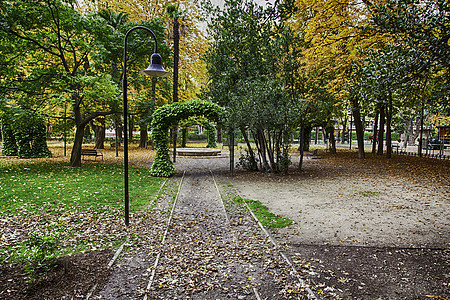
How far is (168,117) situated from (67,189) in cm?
537

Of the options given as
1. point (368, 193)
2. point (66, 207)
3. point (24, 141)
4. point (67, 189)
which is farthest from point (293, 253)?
point (24, 141)

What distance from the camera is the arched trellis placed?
13.2 meters

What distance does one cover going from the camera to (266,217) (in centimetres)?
751

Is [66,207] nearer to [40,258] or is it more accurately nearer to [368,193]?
[40,258]

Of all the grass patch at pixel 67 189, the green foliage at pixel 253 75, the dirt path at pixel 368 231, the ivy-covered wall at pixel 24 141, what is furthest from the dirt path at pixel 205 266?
the ivy-covered wall at pixel 24 141

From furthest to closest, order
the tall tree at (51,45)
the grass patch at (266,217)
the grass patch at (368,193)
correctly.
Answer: the tall tree at (51,45)
the grass patch at (368,193)
the grass patch at (266,217)

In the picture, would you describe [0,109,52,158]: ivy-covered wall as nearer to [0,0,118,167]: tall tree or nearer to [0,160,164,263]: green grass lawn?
[0,0,118,167]: tall tree

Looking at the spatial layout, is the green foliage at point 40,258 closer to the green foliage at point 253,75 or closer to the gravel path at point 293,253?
the gravel path at point 293,253

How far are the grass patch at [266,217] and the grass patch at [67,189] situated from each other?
338cm

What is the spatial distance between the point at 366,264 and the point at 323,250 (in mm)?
789

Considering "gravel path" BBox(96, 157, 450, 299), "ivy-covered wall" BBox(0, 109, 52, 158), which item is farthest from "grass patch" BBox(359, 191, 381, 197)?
"ivy-covered wall" BBox(0, 109, 52, 158)

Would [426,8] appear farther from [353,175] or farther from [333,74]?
[333,74]

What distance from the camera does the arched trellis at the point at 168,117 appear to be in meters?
13.2

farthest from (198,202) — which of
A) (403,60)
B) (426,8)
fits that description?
(426,8)
